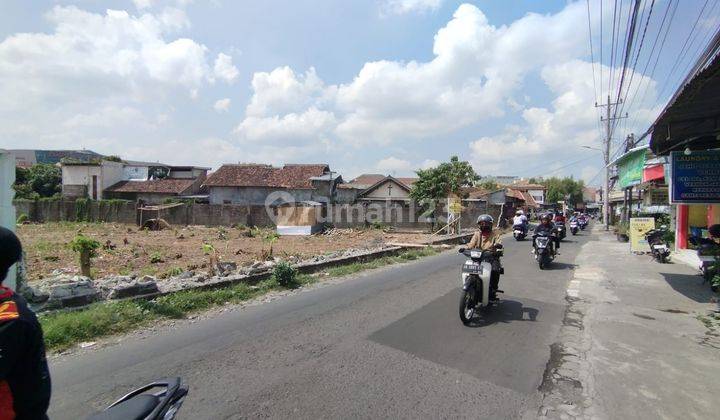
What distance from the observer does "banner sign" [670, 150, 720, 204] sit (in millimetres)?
10797

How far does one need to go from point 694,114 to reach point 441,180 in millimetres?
25450

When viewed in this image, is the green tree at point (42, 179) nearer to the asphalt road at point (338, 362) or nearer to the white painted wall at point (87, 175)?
the white painted wall at point (87, 175)

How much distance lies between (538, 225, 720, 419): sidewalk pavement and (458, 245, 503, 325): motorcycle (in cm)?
123

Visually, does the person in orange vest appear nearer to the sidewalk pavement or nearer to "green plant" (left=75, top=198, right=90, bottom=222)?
the sidewalk pavement

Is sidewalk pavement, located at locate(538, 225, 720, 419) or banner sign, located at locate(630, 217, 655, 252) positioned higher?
banner sign, located at locate(630, 217, 655, 252)

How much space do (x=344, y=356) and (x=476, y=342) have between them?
174 cm

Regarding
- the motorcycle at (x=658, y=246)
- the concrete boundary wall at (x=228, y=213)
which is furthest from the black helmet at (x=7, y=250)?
the concrete boundary wall at (x=228, y=213)

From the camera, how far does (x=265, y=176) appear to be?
4484 cm

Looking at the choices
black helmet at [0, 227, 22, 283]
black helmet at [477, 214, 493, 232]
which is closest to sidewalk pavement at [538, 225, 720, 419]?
black helmet at [477, 214, 493, 232]

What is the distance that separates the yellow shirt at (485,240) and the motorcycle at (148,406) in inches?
226

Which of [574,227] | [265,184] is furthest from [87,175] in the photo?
[574,227]

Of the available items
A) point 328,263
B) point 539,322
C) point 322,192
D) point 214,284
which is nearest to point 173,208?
point 322,192

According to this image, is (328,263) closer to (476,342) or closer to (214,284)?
(214,284)

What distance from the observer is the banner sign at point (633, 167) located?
1270 centimetres
